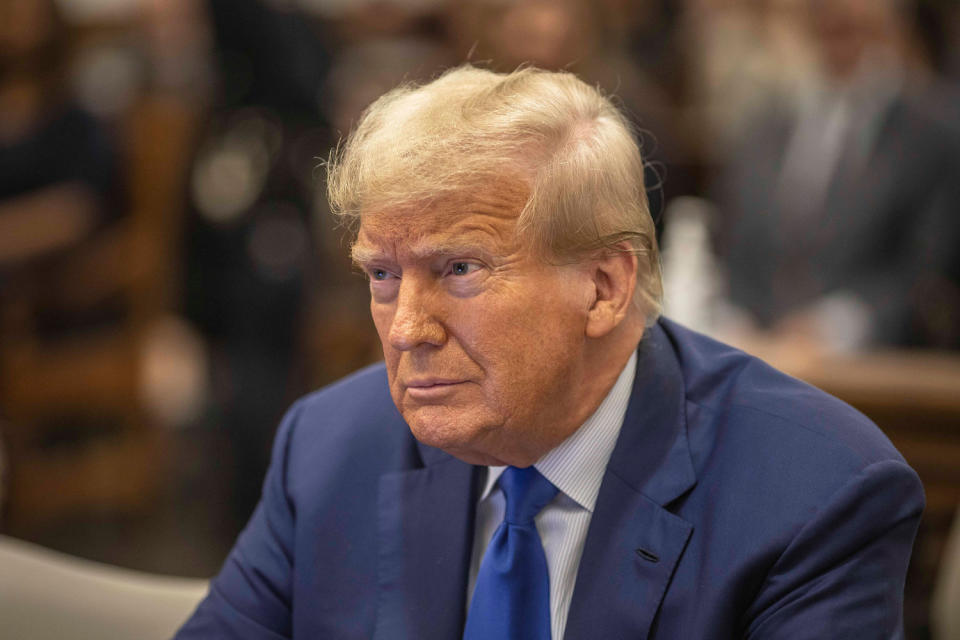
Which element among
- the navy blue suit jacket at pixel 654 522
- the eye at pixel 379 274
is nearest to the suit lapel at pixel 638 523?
the navy blue suit jacket at pixel 654 522

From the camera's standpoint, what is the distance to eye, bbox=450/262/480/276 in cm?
141

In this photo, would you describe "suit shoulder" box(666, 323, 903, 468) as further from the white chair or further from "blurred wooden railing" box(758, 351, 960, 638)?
"blurred wooden railing" box(758, 351, 960, 638)

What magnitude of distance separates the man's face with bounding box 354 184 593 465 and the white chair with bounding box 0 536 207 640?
60 cm

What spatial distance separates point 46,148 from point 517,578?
11.1 feet

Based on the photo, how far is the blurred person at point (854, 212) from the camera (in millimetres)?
3650

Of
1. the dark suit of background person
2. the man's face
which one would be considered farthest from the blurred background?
the man's face

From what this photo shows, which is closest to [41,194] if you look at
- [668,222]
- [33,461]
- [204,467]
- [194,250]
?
[194,250]

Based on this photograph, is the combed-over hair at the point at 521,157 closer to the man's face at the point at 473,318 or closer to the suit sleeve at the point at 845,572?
the man's face at the point at 473,318

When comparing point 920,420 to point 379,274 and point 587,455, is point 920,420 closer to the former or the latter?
point 587,455

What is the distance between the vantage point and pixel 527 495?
155 centimetres

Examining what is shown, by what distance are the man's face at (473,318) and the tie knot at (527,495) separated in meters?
0.08

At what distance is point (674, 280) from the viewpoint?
139 inches

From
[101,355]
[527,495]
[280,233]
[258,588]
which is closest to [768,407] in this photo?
[527,495]

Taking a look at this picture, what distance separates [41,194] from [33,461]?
1.02 m
